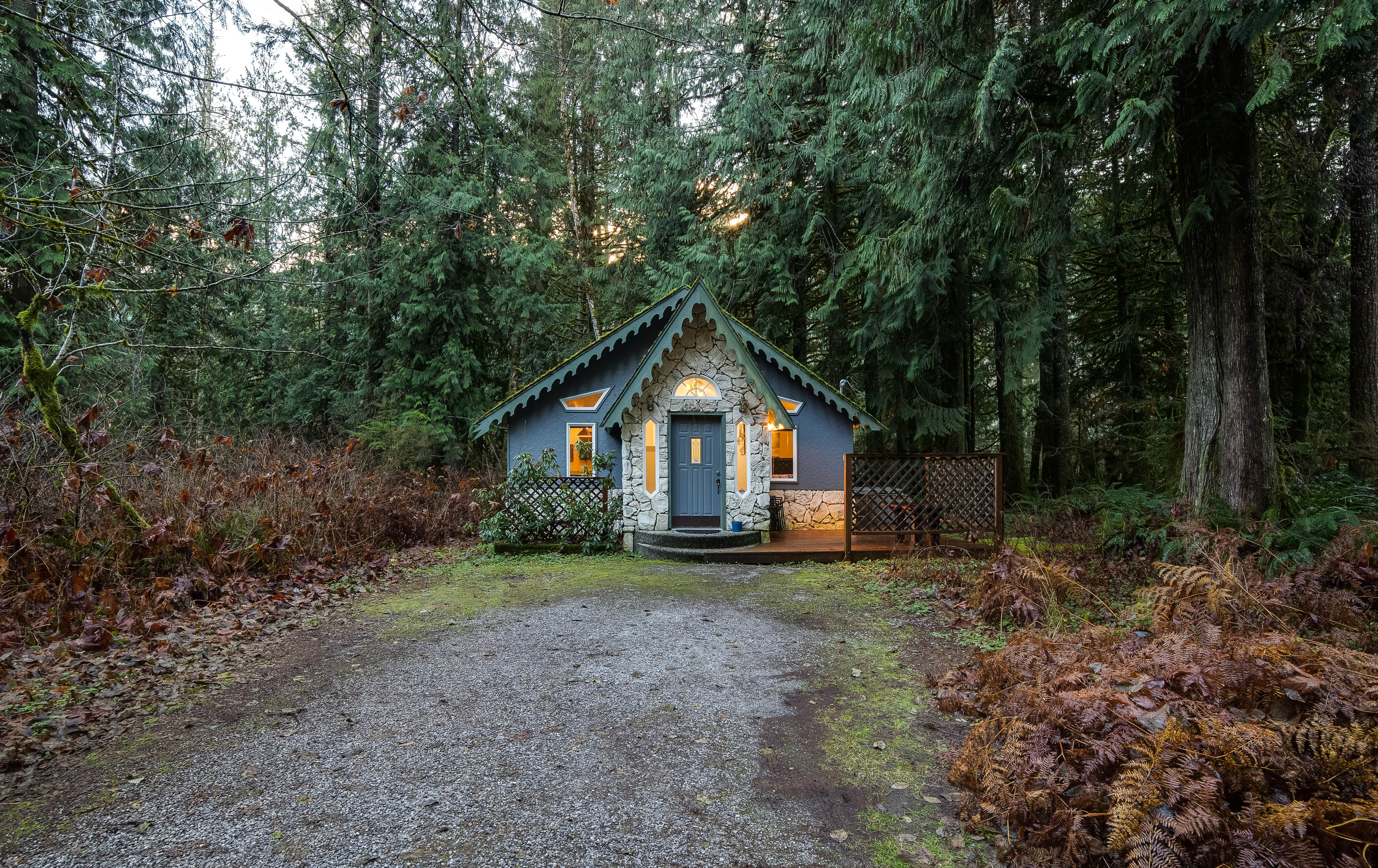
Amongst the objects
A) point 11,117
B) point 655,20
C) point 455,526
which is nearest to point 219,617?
point 455,526

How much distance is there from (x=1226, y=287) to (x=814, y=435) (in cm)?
750

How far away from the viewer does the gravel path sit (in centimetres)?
285

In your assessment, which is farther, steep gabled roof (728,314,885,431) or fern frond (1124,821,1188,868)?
steep gabled roof (728,314,885,431)

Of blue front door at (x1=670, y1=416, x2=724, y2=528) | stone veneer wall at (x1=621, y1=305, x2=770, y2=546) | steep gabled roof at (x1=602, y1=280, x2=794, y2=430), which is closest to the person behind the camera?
steep gabled roof at (x1=602, y1=280, x2=794, y2=430)

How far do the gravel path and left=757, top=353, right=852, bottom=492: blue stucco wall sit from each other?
27.5 ft

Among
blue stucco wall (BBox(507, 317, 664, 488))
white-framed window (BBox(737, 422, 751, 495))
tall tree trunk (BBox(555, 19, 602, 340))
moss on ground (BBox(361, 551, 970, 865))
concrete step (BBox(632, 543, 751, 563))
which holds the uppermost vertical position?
tall tree trunk (BBox(555, 19, 602, 340))

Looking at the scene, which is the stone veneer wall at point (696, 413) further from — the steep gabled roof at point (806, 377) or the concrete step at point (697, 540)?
the steep gabled roof at point (806, 377)

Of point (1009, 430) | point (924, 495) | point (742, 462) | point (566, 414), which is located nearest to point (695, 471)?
point (742, 462)

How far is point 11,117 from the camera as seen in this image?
10312 millimetres

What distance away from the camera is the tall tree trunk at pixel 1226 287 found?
7.23m

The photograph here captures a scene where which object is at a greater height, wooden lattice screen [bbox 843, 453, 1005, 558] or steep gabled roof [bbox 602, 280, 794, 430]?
steep gabled roof [bbox 602, 280, 794, 430]

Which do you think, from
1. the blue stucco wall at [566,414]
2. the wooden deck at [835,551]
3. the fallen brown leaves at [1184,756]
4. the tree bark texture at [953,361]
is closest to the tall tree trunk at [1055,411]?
the tree bark texture at [953,361]

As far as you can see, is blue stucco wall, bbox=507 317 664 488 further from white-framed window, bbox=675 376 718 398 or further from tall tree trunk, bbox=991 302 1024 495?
tall tree trunk, bbox=991 302 1024 495

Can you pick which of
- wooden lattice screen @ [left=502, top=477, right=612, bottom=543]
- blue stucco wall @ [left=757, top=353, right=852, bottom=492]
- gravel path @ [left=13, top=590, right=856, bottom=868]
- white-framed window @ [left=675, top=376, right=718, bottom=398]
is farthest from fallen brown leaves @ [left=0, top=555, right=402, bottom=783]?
blue stucco wall @ [left=757, top=353, right=852, bottom=492]
